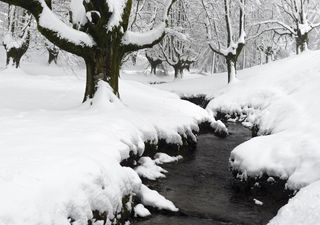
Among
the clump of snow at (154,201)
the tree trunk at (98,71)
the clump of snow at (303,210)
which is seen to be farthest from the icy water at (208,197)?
the tree trunk at (98,71)

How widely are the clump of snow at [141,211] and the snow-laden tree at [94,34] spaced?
15.7ft

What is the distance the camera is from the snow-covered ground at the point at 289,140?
5.70m

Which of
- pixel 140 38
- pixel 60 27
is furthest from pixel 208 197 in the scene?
pixel 60 27

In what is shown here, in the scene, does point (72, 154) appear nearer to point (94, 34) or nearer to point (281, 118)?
point (94, 34)

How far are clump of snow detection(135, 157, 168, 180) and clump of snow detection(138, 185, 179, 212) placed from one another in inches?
55.8

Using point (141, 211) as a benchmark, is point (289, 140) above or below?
above

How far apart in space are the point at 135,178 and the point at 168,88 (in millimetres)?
21901

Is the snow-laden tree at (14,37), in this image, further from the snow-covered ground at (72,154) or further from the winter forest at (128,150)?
the snow-covered ground at (72,154)

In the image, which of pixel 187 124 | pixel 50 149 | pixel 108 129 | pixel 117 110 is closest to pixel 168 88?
pixel 187 124

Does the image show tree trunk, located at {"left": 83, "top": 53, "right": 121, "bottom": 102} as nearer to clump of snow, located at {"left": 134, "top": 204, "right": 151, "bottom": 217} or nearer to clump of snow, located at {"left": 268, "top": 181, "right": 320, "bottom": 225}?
clump of snow, located at {"left": 134, "top": 204, "right": 151, "bottom": 217}

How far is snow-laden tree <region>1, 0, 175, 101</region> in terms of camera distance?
33.5 feet

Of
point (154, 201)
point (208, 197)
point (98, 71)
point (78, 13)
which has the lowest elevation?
point (208, 197)

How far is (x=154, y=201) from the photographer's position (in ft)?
23.8

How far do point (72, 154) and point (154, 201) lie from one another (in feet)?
6.33
